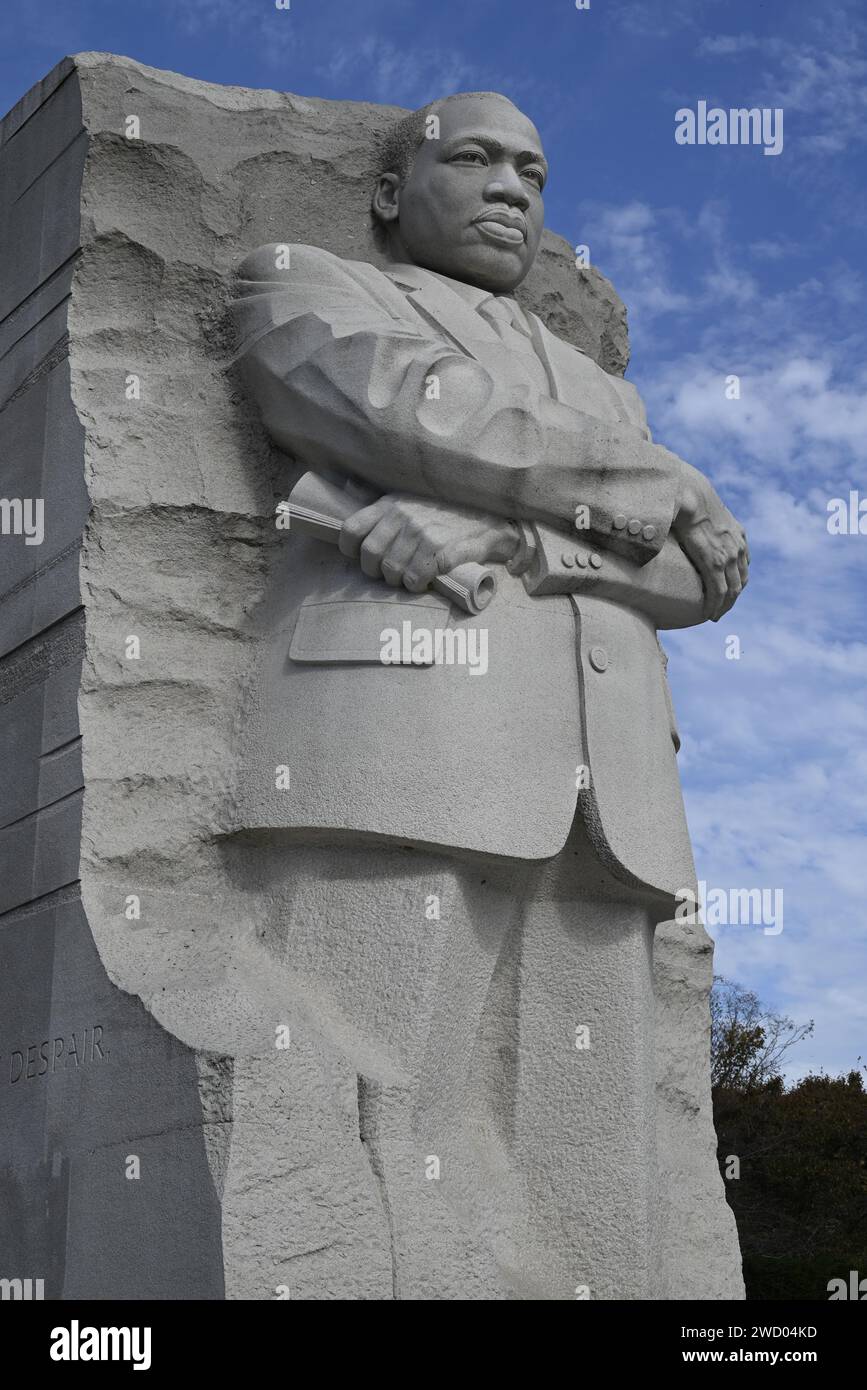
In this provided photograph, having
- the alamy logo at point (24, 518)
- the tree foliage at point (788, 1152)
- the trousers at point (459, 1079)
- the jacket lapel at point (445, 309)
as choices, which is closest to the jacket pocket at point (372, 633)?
the trousers at point (459, 1079)

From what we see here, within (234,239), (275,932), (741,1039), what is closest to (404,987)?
(275,932)

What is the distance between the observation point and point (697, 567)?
15.8 feet

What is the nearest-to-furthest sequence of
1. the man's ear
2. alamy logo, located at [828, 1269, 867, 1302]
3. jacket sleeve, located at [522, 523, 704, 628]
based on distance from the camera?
jacket sleeve, located at [522, 523, 704, 628], the man's ear, alamy logo, located at [828, 1269, 867, 1302]

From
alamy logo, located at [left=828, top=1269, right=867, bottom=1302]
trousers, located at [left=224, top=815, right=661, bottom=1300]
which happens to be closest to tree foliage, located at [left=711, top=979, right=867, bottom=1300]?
alamy logo, located at [left=828, top=1269, right=867, bottom=1302]

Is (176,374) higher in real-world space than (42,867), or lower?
higher

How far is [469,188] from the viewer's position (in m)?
4.95

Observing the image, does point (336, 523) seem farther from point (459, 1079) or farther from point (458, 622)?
point (459, 1079)

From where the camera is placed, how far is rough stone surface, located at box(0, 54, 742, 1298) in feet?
12.7

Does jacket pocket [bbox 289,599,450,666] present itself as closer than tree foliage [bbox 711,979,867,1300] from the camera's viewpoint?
Yes

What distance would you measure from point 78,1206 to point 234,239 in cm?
255
